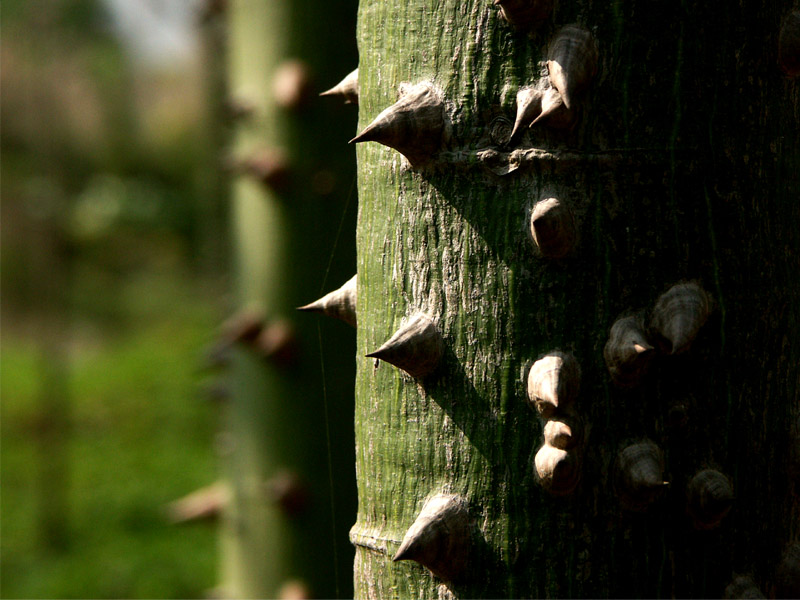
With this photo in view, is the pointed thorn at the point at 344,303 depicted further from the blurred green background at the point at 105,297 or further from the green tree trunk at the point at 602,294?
the blurred green background at the point at 105,297

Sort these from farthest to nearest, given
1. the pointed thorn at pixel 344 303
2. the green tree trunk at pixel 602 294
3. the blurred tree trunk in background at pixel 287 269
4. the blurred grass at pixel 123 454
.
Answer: the blurred grass at pixel 123 454, the blurred tree trunk in background at pixel 287 269, the pointed thorn at pixel 344 303, the green tree trunk at pixel 602 294

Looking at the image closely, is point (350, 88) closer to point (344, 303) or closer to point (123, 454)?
point (344, 303)

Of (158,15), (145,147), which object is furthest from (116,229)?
(158,15)

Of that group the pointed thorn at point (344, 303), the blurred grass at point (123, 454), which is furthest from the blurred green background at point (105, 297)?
the pointed thorn at point (344, 303)

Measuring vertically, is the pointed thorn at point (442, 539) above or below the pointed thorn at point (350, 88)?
below

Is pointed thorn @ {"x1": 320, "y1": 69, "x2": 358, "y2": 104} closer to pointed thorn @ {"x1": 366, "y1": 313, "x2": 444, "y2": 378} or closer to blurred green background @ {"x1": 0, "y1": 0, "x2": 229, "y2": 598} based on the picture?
pointed thorn @ {"x1": 366, "y1": 313, "x2": 444, "y2": 378}

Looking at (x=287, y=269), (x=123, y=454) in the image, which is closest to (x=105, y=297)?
(x=123, y=454)

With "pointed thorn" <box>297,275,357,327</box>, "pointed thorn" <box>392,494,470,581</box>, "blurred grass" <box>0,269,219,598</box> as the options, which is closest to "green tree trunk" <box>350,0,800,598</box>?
"pointed thorn" <box>392,494,470,581</box>
